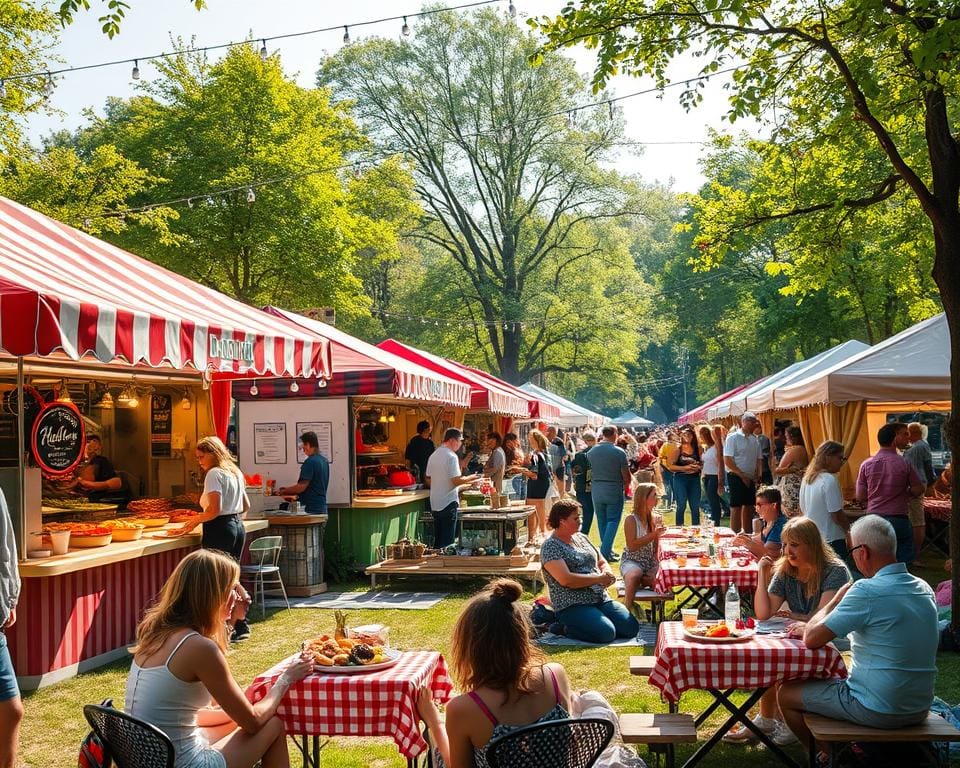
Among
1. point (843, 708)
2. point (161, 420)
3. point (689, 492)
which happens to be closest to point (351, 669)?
point (843, 708)

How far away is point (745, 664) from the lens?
469 centimetres

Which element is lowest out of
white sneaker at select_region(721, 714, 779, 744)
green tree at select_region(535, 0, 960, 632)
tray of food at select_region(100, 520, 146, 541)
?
white sneaker at select_region(721, 714, 779, 744)

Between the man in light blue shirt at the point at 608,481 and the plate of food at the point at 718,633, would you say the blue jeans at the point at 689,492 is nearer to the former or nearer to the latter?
the man in light blue shirt at the point at 608,481

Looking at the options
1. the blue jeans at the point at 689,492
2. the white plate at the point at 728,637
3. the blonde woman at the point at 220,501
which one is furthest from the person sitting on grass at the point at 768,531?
the blue jeans at the point at 689,492

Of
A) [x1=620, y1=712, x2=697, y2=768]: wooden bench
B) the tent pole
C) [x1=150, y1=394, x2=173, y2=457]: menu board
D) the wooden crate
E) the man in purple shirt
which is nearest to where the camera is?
[x1=620, y1=712, x2=697, y2=768]: wooden bench

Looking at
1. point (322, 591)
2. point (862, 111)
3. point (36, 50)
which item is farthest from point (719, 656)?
point (36, 50)

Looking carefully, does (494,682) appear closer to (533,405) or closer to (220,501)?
(220,501)

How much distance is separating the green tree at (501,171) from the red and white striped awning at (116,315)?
85.6 feet

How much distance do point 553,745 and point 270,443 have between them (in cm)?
972

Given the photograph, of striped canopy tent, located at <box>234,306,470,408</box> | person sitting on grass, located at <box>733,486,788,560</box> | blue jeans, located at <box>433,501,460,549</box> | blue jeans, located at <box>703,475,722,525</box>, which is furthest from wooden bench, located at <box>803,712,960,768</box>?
blue jeans, located at <box>703,475,722,525</box>

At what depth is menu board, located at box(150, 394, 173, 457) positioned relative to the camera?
1295 centimetres

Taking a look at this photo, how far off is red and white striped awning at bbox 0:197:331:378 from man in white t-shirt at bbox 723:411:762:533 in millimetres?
6077

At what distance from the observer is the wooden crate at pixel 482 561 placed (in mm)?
11164

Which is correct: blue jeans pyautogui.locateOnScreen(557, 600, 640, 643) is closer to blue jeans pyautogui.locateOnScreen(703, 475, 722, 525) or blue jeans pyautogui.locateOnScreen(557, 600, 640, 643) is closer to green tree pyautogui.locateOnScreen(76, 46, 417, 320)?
blue jeans pyautogui.locateOnScreen(703, 475, 722, 525)
